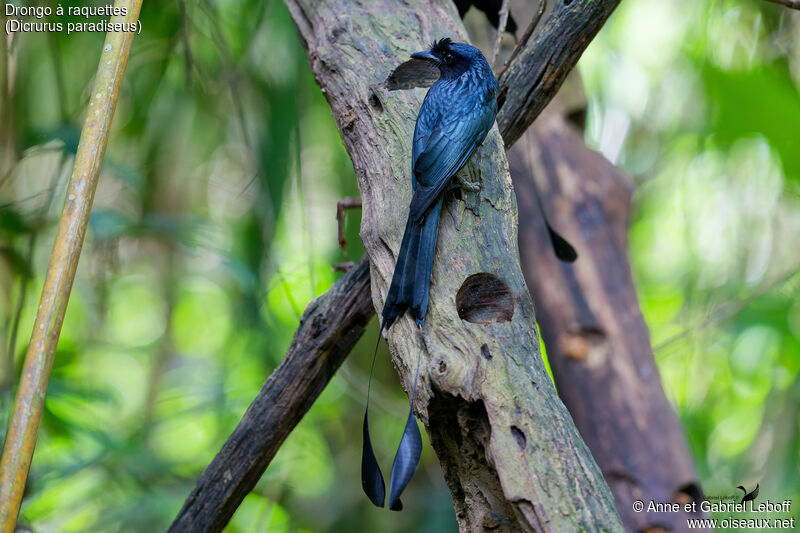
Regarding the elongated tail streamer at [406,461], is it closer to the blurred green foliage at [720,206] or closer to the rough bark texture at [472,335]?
the rough bark texture at [472,335]

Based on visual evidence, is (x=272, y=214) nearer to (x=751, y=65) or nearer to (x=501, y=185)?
(x=501, y=185)

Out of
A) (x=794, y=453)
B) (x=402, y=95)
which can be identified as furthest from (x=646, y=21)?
(x=402, y=95)

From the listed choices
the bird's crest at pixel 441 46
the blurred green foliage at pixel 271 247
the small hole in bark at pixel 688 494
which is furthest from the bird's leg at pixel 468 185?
the small hole in bark at pixel 688 494

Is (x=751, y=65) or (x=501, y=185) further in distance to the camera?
(x=751, y=65)

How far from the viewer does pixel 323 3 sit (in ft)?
6.28

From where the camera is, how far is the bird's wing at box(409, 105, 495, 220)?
4.32 feet

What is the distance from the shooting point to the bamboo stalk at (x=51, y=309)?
1.13 meters

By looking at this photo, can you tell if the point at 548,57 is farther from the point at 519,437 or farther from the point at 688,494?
the point at 688,494

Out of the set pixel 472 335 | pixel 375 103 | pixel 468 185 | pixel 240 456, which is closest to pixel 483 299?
pixel 472 335

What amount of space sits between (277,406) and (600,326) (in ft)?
5.30

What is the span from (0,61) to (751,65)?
3.72 metres

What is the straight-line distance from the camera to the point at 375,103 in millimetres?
1625

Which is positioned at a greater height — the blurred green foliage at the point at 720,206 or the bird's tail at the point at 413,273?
the bird's tail at the point at 413,273

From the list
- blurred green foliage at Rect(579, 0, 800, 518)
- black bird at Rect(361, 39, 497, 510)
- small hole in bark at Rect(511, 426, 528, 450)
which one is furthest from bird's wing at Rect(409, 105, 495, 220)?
blurred green foliage at Rect(579, 0, 800, 518)
